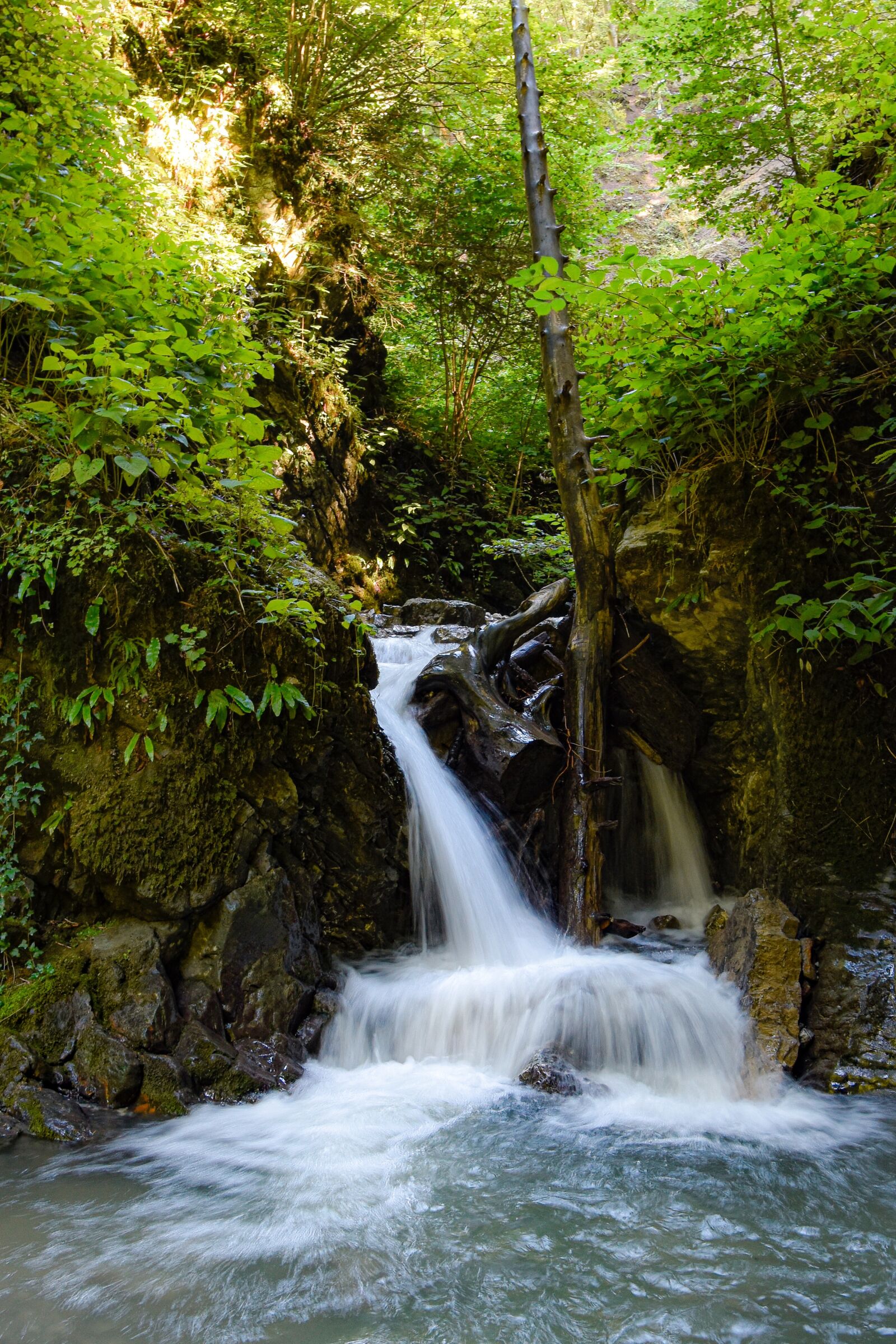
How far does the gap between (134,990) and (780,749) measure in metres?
3.62

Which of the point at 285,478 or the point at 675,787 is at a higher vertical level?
the point at 285,478

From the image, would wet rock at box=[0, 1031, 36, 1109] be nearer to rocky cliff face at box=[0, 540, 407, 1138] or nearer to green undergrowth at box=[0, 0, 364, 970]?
rocky cliff face at box=[0, 540, 407, 1138]

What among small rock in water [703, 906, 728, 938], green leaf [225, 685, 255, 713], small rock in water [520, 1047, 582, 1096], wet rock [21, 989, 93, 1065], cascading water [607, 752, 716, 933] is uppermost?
green leaf [225, 685, 255, 713]

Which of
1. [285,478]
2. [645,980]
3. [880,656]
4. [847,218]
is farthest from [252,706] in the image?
[285,478]

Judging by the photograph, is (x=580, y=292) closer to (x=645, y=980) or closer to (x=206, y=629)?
(x=206, y=629)

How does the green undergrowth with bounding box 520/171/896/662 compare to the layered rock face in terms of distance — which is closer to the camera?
the layered rock face

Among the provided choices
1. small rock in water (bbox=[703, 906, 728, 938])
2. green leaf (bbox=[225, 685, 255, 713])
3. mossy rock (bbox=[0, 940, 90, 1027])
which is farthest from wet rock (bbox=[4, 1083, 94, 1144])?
small rock in water (bbox=[703, 906, 728, 938])

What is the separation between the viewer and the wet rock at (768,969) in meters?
3.68

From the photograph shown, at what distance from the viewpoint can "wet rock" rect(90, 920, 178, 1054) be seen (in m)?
3.31

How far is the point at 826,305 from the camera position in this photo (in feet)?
13.7

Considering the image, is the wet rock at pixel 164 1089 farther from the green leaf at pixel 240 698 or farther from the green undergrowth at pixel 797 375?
the green undergrowth at pixel 797 375

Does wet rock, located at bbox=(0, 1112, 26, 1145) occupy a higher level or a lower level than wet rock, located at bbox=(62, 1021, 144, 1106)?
lower

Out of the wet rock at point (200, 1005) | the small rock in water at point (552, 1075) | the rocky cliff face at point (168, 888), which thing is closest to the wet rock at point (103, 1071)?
the rocky cliff face at point (168, 888)

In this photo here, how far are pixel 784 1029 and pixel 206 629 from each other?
3335 millimetres
